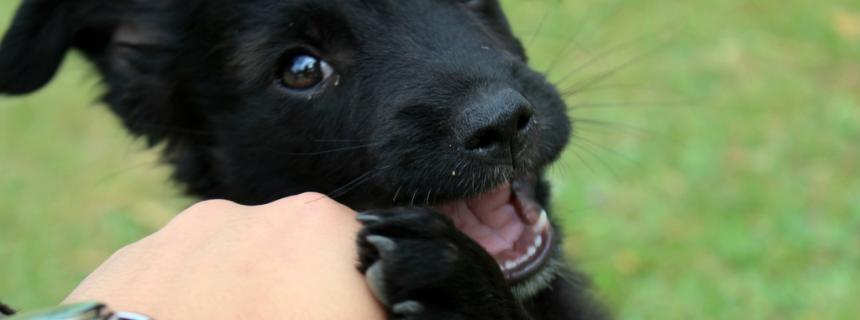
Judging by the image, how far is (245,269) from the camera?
2289 millimetres

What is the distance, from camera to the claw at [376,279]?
8.05 ft

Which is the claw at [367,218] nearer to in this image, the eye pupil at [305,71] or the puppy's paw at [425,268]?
the puppy's paw at [425,268]

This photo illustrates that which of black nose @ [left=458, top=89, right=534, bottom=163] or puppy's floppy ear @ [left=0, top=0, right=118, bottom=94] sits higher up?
black nose @ [left=458, top=89, right=534, bottom=163]

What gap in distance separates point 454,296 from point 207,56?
1400mm

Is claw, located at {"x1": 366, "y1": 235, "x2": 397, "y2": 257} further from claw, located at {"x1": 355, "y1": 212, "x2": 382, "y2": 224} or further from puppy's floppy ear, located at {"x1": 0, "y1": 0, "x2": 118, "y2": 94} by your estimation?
puppy's floppy ear, located at {"x1": 0, "y1": 0, "x2": 118, "y2": 94}

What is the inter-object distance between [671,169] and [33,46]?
3.99 m

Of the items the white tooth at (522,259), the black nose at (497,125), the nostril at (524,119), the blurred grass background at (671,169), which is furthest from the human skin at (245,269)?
the blurred grass background at (671,169)

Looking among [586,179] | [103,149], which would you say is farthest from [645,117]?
[103,149]

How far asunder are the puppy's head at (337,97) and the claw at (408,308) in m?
0.55

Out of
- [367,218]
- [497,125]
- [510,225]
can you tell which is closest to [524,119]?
[497,125]

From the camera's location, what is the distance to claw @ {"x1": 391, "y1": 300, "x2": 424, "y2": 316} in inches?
97.3

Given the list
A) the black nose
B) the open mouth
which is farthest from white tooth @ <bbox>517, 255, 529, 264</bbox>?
the black nose

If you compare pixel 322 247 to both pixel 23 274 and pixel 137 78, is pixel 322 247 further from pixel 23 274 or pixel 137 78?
pixel 23 274

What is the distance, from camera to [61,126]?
8.02 m
